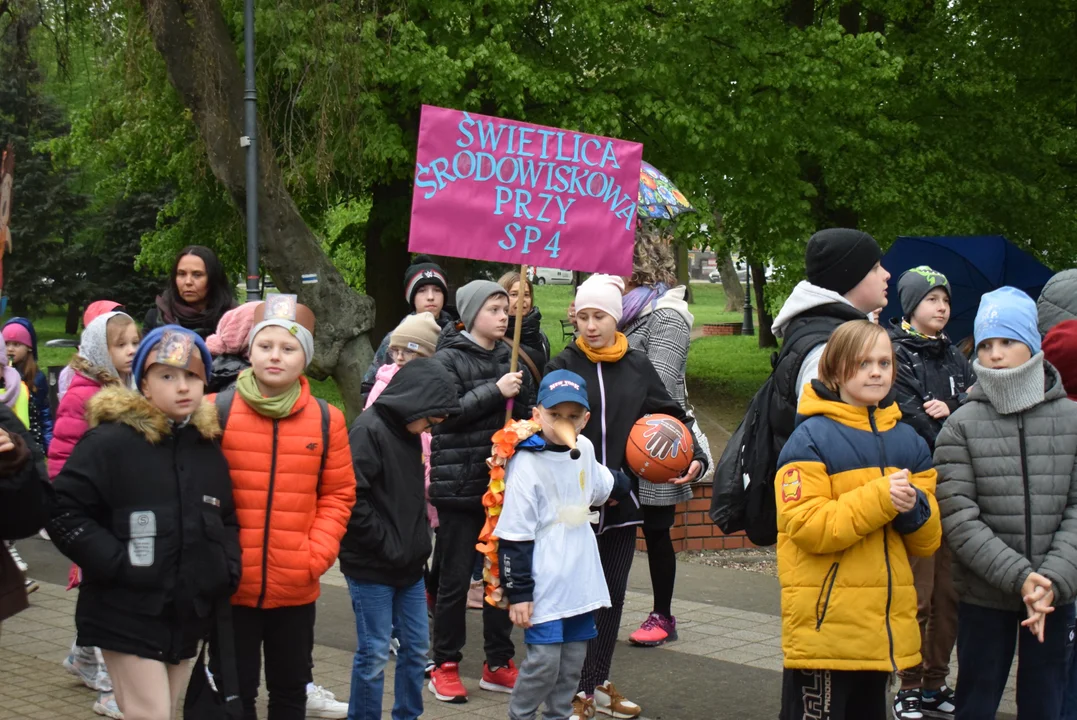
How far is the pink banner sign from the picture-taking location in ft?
21.3

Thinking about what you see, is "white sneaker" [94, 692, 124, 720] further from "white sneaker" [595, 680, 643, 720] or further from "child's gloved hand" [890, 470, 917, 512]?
"child's gloved hand" [890, 470, 917, 512]

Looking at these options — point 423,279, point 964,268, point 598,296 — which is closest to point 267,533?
point 598,296

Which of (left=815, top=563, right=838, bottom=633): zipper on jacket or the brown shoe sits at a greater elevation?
(left=815, top=563, right=838, bottom=633): zipper on jacket

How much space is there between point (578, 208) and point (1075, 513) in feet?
9.30

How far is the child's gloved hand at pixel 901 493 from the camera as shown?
4.37 meters

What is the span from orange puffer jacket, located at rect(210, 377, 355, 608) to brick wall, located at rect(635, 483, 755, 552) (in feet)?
16.8

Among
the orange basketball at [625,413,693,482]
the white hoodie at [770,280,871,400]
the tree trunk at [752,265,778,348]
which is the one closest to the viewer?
the white hoodie at [770,280,871,400]

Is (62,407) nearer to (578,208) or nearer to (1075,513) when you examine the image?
(578,208)

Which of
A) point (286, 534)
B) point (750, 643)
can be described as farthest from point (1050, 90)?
point (286, 534)

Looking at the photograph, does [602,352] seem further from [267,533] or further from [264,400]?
[267,533]

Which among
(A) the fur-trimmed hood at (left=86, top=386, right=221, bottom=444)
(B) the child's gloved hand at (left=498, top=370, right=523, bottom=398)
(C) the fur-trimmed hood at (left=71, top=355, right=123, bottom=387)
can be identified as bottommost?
(A) the fur-trimmed hood at (left=86, top=386, right=221, bottom=444)

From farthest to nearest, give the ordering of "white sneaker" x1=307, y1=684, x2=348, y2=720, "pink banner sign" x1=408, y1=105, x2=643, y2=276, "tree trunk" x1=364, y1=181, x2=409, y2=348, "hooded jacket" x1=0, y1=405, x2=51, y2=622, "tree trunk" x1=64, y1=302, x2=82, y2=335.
Answer: 1. "tree trunk" x1=64, y1=302, x2=82, y2=335
2. "tree trunk" x1=364, y1=181, x2=409, y2=348
3. "pink banner sign" x1=408, y1=105, x2=643, y2=276
4. "white sneaker" x1=307, y1=684, x2=348, y2=720
5. "hooded jacket" x1=0, y1=405, x2=51, y2=622

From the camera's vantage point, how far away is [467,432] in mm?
6559

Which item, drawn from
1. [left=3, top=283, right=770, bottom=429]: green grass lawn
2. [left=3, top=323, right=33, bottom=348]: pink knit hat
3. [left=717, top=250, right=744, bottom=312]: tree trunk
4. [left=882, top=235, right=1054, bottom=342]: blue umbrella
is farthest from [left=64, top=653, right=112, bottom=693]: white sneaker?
[left=717, top=250, right=744, bottom=312]: tree trunk
